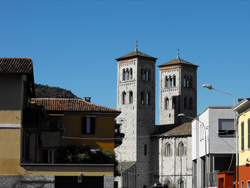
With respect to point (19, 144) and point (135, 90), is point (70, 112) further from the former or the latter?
point (135, 90)

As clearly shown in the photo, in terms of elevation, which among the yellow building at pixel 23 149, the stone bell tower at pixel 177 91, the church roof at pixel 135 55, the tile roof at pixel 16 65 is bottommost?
the yellow building at pixel 23 149

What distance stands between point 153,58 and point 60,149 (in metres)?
75.1

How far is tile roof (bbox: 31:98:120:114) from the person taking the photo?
5731cm

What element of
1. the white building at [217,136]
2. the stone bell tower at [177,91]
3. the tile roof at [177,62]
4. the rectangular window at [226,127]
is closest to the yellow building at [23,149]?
the white building at [217,136]

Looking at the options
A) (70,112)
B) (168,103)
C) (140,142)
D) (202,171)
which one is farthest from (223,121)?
(168,103)

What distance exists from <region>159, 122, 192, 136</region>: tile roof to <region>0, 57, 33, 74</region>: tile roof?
7541 cm

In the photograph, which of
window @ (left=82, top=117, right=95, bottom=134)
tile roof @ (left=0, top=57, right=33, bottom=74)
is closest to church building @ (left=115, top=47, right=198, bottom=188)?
window @ (left=82, top=117, right=95, bottom=134)

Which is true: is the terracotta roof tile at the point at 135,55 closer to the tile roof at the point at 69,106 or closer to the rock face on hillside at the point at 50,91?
the rock face on hillside at the point at 50,91

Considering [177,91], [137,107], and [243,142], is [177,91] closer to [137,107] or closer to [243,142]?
[137,107]

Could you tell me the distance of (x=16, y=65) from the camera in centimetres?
4347

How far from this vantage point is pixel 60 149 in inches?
2126

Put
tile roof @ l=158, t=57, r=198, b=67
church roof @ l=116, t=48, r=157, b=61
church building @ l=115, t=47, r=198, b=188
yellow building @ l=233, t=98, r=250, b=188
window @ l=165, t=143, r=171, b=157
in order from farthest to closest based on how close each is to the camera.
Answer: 1. tile roof @ l=158, t=57, r=198, b=67
2. church roof @ l=116, t=48, r=157, b=61
3. window @ l=165, t=143, r=171, b=157
4. church building @ l=115, t=47, r=198, b=188
5. yellow building @ l=233, t=98, r=250, b=188

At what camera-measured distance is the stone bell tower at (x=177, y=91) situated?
5207 inches

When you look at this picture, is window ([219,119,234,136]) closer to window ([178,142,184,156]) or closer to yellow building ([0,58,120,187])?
yellow building ([0,58,120,187])
